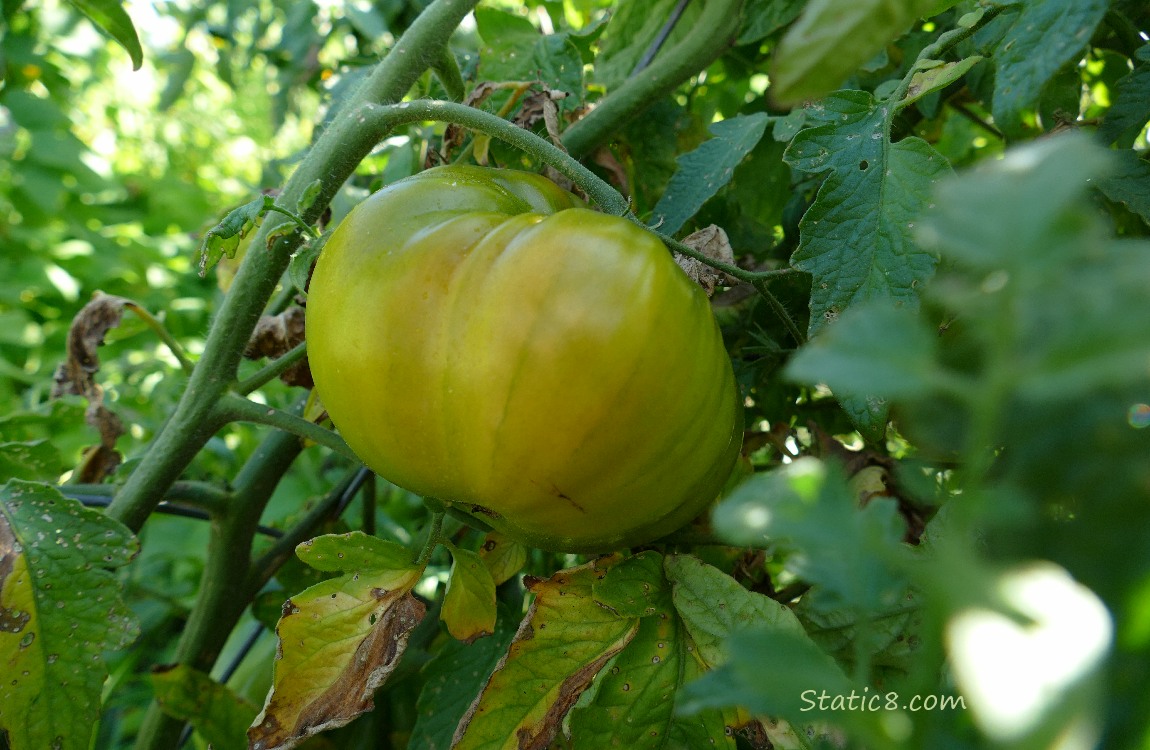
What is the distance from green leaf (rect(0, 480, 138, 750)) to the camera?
2.05 feet

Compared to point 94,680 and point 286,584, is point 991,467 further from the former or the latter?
point 286,584

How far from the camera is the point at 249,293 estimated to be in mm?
716

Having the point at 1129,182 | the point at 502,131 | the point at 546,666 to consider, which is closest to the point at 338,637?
the point at 546,666

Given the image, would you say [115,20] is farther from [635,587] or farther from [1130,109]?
[1130,109]

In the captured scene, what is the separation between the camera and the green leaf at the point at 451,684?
2.40 feet

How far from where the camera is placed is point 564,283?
483 millimetres

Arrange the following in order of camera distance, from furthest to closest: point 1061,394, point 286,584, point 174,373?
point 174,373
point 286,584
point 1061,394

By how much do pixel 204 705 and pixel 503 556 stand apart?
35 cm

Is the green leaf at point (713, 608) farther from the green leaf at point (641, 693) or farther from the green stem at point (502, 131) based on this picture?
the green stem at point (502, 131)

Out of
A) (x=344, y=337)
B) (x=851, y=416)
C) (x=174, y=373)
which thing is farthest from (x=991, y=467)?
(x=174, y=373)

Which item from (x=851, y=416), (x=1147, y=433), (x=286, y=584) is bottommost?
(x=286, y=584)

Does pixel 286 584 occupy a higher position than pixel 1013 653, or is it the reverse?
pixel 1013 653

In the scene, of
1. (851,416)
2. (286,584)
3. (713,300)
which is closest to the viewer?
(851,416)

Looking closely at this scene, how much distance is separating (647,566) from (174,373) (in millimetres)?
807
